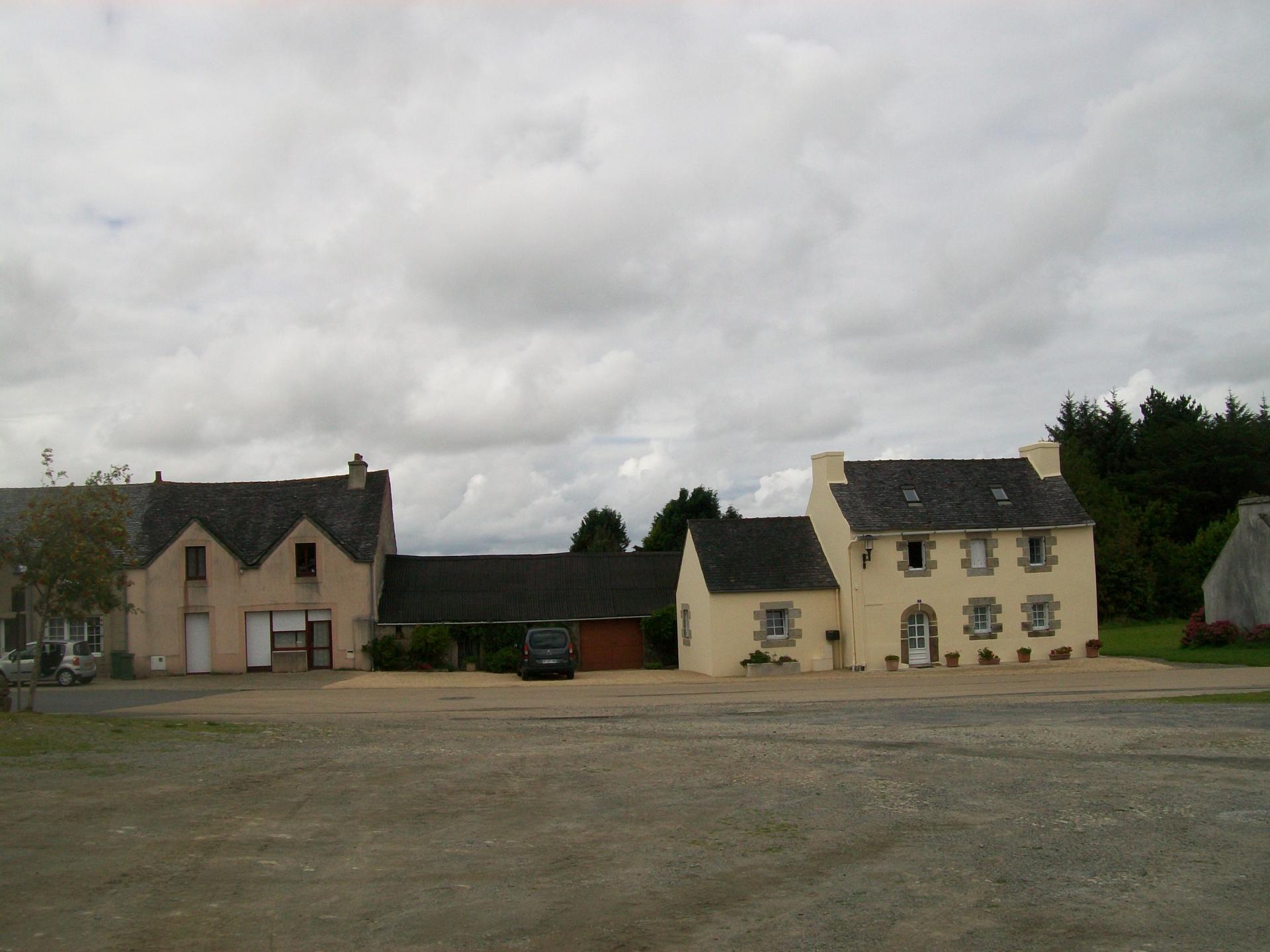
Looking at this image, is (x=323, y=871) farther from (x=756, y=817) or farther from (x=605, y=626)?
(x=605, y=626)

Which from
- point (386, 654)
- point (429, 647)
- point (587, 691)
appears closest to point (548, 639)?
point (587, 691)

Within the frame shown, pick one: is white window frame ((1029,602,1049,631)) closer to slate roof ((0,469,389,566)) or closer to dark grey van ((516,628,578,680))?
dark grey van ((516,628,578,680))

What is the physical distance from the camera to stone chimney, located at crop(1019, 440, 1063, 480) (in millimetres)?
39688

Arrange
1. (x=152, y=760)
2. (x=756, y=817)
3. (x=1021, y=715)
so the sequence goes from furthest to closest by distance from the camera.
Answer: (x=1021, y=715) → (x=152, y=760) → (x=756, y=817)

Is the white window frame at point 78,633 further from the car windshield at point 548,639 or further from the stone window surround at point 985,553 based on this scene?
the stone window surround at point 985,553

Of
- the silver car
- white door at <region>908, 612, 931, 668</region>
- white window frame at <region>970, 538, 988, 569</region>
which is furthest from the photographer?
white window frame at <region>970, 538, 988, 569</region>

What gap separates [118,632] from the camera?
38.8 meters

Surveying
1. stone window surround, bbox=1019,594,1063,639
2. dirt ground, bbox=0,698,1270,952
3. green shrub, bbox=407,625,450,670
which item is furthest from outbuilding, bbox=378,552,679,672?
dirt ground, bbox=0,698,1270,952

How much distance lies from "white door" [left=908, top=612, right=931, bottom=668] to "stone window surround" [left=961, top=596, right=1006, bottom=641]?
135 cm

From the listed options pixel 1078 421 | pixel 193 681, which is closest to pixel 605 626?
pixel 193 681

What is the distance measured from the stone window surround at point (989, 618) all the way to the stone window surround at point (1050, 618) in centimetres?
Answer: 87

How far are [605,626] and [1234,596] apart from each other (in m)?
21.9

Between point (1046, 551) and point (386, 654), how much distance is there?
75.8ft

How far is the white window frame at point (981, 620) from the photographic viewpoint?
3650cm
